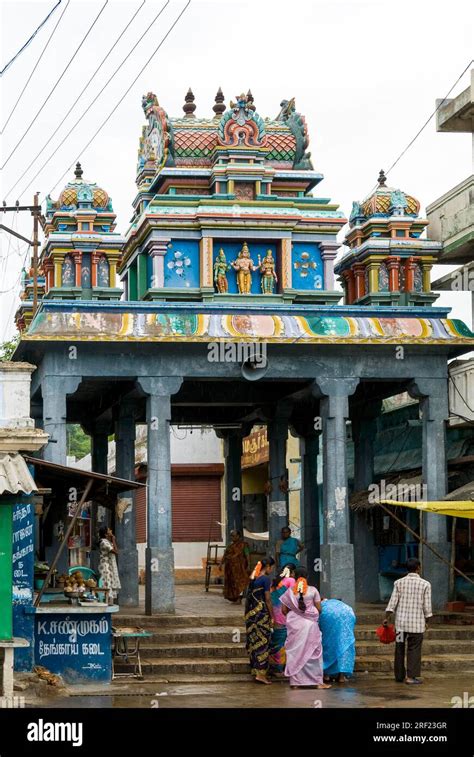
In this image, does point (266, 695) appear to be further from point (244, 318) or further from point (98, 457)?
point (98, 457)

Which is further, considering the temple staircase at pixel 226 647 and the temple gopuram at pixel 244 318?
the temple gopuram at pixel 244 318

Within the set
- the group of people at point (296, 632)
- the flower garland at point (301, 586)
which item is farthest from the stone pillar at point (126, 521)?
the flower garland at point (301, 586)

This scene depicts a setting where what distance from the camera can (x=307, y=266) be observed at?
26.7 meters

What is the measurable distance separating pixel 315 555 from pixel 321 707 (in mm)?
13752

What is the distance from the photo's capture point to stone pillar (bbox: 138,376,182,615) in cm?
2339

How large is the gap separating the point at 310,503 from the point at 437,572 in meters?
6.70

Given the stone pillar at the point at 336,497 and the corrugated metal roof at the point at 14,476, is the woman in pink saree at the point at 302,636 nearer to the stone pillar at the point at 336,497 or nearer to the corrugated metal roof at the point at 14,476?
the corrugated metal roof at the point at 14,476

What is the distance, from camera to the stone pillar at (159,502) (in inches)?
921

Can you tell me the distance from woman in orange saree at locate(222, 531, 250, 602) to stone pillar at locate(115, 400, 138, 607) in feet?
6.03

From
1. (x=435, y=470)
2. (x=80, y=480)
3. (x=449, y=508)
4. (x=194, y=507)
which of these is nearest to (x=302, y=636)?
(x=449, y=508)

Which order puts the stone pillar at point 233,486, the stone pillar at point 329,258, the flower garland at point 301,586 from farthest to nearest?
the stone pillar at point 233,486
the stone pillar at point 329,258
the flower garland at point 301,586

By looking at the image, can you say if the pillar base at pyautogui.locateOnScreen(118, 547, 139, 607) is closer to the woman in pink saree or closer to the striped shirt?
the woman in pink saree

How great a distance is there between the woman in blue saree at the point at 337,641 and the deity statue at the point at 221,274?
8.14m
